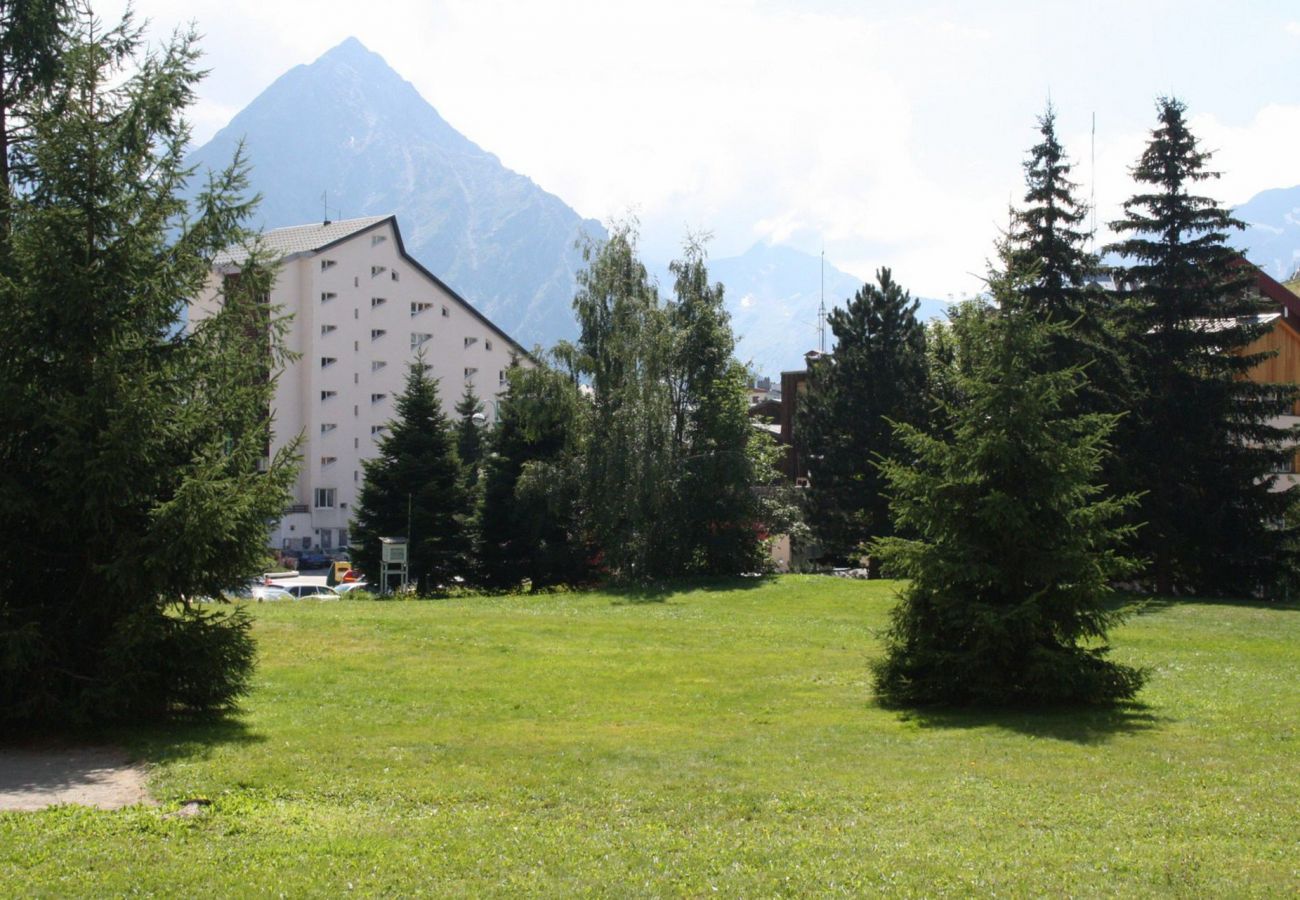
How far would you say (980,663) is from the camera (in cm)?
1476

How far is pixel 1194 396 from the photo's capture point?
30.9 m

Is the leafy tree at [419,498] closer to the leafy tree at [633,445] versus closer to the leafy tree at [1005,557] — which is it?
the leafy tree at [633,445]

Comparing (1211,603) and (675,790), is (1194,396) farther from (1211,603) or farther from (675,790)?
(675,790)

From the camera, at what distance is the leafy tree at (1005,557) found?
1467 cm

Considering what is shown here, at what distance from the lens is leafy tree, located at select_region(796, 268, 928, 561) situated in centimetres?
4059

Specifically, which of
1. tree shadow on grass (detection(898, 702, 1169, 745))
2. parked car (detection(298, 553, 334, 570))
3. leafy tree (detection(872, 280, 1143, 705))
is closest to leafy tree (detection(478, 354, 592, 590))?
leafy tree (detection(872, 280, 1143, 705))

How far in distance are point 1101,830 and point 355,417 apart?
7374 cm

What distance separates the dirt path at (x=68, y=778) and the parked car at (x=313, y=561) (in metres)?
61.9

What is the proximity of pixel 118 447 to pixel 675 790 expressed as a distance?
6.61 meters

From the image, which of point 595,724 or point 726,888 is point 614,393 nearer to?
point 595,724

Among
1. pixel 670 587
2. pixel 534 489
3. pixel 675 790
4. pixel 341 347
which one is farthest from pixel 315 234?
pixel 675 790

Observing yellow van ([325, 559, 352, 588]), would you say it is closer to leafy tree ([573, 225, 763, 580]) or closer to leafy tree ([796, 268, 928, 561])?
leafy tree ([573, 225, 763, 580])

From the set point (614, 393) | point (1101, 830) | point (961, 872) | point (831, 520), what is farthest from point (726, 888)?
point (831, 520)

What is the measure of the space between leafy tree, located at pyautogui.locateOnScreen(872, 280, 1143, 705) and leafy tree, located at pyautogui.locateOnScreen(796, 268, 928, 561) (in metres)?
24.5
